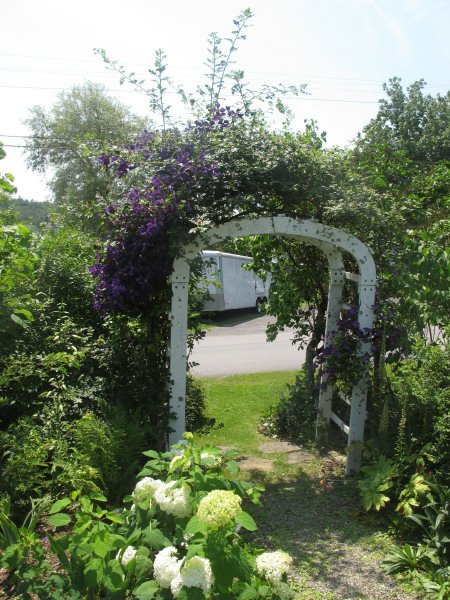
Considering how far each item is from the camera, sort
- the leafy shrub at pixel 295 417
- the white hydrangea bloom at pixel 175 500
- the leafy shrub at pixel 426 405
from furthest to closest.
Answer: the leafy shrub at pixel 295 417
the leafy shrub at pixel 426 405
the white hydrangea bloom at pixel 175 500

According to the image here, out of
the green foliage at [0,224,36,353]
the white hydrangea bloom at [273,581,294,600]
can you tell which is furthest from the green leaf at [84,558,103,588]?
the green foliage at [0,224,36,353]

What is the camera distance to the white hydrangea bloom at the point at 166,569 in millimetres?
2172

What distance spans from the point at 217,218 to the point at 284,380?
5.37 metres

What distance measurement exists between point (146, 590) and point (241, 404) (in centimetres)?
537

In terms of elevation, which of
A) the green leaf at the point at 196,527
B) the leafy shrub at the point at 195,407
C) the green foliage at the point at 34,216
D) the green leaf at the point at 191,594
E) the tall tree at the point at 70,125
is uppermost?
the tall tree at the point at 70,125

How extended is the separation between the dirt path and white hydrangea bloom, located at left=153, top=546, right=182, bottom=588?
1080mm

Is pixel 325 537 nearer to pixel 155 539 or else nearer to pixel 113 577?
pixel 155 539

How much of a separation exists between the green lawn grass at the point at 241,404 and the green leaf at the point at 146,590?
328cm

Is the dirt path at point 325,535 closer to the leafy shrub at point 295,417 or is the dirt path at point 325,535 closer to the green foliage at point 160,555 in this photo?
the green foliage at point 160,555

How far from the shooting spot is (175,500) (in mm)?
2434

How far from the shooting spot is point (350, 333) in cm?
487

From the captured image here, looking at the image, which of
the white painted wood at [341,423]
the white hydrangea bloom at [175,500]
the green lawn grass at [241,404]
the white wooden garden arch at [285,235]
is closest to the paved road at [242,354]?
the green lawn grass at [241,404]

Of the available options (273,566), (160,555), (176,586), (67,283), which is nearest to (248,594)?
(273,566)

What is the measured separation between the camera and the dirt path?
304cm
